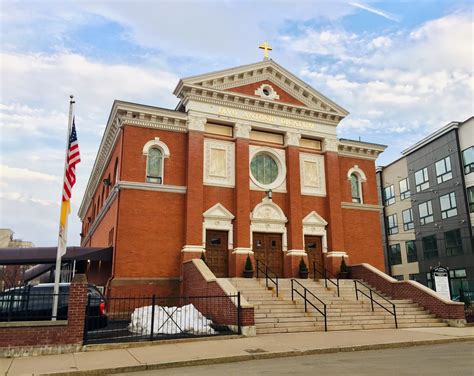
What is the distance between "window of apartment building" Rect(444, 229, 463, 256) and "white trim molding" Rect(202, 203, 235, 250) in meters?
25.1

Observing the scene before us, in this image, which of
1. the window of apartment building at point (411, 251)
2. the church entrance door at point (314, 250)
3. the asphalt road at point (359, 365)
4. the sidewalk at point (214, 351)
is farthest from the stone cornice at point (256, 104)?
the window of apartment building at point (411, 251)

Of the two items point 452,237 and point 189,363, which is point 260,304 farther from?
point 452,237

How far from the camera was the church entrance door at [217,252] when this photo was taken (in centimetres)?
2164

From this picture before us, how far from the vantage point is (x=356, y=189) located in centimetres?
2692

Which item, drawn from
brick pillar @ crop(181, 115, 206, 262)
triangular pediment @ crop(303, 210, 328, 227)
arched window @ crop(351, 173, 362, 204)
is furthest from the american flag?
arched window @ crop(351, 173, 362, 204)

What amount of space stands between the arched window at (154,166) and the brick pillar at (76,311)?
394 inches

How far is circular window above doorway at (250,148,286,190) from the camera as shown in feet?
78.6

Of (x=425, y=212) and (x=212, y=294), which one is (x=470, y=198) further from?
(x=212, y=294)

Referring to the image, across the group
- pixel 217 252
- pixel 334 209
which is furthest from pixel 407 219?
pixel 217 252

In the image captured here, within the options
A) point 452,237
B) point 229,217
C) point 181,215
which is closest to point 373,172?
point 229,217

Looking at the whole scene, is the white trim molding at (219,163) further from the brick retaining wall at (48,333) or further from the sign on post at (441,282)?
the brick retaining wall at (48,333)

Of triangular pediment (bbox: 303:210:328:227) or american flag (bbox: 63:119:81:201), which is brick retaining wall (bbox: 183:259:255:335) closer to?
american flag (bbox: 63:119:81:201)

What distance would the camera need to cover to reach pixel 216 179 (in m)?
22.8

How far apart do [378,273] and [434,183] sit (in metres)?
23.7
